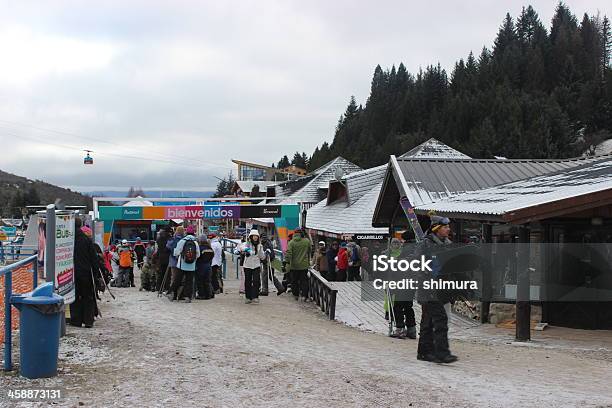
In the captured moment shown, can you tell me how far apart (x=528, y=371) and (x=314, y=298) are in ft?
25.8

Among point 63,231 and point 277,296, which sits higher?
point 63,231

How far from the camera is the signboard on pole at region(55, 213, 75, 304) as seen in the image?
708 cm

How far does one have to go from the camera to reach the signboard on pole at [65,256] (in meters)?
7.08

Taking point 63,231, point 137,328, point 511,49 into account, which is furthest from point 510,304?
point 511,49

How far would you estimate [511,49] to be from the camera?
334ft

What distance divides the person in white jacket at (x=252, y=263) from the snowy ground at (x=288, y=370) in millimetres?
2959

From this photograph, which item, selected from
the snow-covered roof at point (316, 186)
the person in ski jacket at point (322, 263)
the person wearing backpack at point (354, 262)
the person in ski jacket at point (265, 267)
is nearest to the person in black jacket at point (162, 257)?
the person in ski jacket at point (265, 267)

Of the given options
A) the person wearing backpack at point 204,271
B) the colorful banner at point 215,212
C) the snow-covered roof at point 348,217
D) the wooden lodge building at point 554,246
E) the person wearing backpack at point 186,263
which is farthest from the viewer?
the snow-covered roof at point 348,217

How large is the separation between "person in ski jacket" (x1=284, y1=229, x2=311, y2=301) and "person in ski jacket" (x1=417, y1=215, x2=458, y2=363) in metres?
6.60

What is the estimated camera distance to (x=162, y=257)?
44.0 ft

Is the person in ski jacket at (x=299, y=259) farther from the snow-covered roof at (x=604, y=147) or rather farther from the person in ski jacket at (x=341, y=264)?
the snow-covered roof at (x=604, y=147)

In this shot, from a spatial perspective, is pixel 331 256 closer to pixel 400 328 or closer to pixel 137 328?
pixel 400 328

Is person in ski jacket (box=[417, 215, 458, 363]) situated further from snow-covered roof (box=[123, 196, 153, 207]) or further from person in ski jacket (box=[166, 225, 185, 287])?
snow-covered roof (box=[123, 196, 153, 207])

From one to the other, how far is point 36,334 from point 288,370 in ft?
7.82
